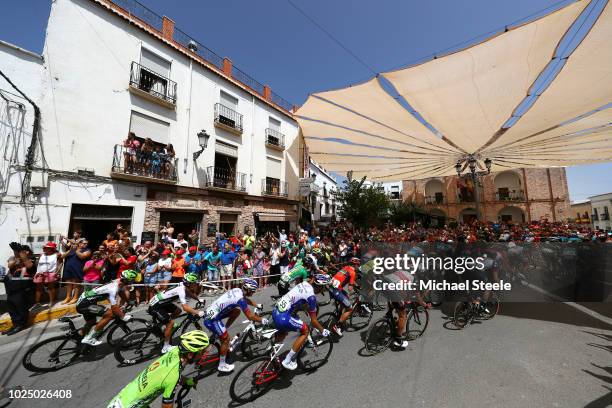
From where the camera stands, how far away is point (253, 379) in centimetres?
331

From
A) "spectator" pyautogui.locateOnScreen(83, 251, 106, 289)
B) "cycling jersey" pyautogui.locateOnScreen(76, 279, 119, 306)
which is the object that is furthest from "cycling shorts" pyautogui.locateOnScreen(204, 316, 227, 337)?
"spectator" pyautogui.locateOnScreen(83, 251, 106, 289)

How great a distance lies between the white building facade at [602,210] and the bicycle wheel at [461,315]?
2029 inches

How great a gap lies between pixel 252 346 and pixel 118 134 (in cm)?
932

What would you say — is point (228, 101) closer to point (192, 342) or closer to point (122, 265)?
point (122, 265)

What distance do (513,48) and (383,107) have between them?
302 cm

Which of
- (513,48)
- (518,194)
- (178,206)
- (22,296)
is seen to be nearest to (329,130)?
(513,48)

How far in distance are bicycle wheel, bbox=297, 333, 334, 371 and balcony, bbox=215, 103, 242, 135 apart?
11489 millimetres

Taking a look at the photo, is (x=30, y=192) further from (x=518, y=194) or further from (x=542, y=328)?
(x=518, y=194)

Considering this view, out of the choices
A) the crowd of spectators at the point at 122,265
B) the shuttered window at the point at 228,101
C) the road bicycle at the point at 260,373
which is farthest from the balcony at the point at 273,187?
the road bicycle at the point at 260,373

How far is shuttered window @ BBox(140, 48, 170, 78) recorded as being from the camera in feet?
33.0

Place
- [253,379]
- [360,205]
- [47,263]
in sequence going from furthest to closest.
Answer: [360,205], [47,263], [253,379]

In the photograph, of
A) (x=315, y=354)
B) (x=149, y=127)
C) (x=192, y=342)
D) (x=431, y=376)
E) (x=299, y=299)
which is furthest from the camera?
(x=149, y=127)

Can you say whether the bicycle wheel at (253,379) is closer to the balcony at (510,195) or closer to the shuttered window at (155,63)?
the shuttered window at (155,63)

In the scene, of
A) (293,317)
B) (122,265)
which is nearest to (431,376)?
(293,317)
